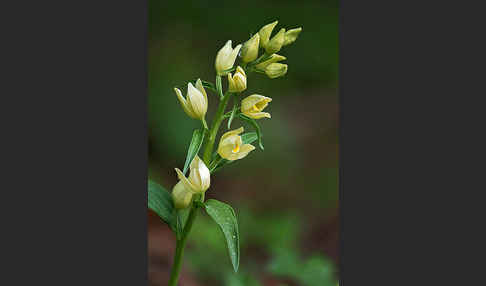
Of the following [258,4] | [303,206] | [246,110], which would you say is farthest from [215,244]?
[258,4]

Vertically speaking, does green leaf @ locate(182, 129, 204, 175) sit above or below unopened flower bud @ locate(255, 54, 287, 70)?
below

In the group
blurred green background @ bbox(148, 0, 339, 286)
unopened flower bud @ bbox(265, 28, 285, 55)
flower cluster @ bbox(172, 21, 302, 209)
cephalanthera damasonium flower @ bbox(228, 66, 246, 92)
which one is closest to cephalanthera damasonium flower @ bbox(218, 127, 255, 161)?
flower cluster @ bbox(172, 21, 302, 209)

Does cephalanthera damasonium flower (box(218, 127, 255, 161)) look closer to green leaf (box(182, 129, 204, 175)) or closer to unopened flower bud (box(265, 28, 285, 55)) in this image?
green leaf (box(182, 129, 204, 175))

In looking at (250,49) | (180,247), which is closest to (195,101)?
(250,49)

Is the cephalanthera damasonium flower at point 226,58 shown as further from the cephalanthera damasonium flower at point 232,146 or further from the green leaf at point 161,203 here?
the green leaf at point 161,203

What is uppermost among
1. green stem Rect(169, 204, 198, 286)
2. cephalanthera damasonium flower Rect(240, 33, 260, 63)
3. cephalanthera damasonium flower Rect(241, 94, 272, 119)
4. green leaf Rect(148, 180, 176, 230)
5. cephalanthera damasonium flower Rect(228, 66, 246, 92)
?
cephalanthera damasonium flower Rect(240, 33, 260, 63)

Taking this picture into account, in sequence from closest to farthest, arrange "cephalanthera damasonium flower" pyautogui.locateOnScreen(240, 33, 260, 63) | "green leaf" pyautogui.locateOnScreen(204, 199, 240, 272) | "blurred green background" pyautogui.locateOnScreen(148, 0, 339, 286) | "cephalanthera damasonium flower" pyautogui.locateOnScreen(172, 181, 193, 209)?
"green leaf" pyautogui.locateOnScreen(204, 199, 240, 272)
"cephalanthera damasonium flower" pyautogui.locateOnScreen(240, 33, 260, 63)
"cephalanthera damasonium flower" pyautogui.locateOnScreen(172, 181, 193, 209)
"blurred green background" pyautogui.locateOnScreen(148, 0, 339, 286)
